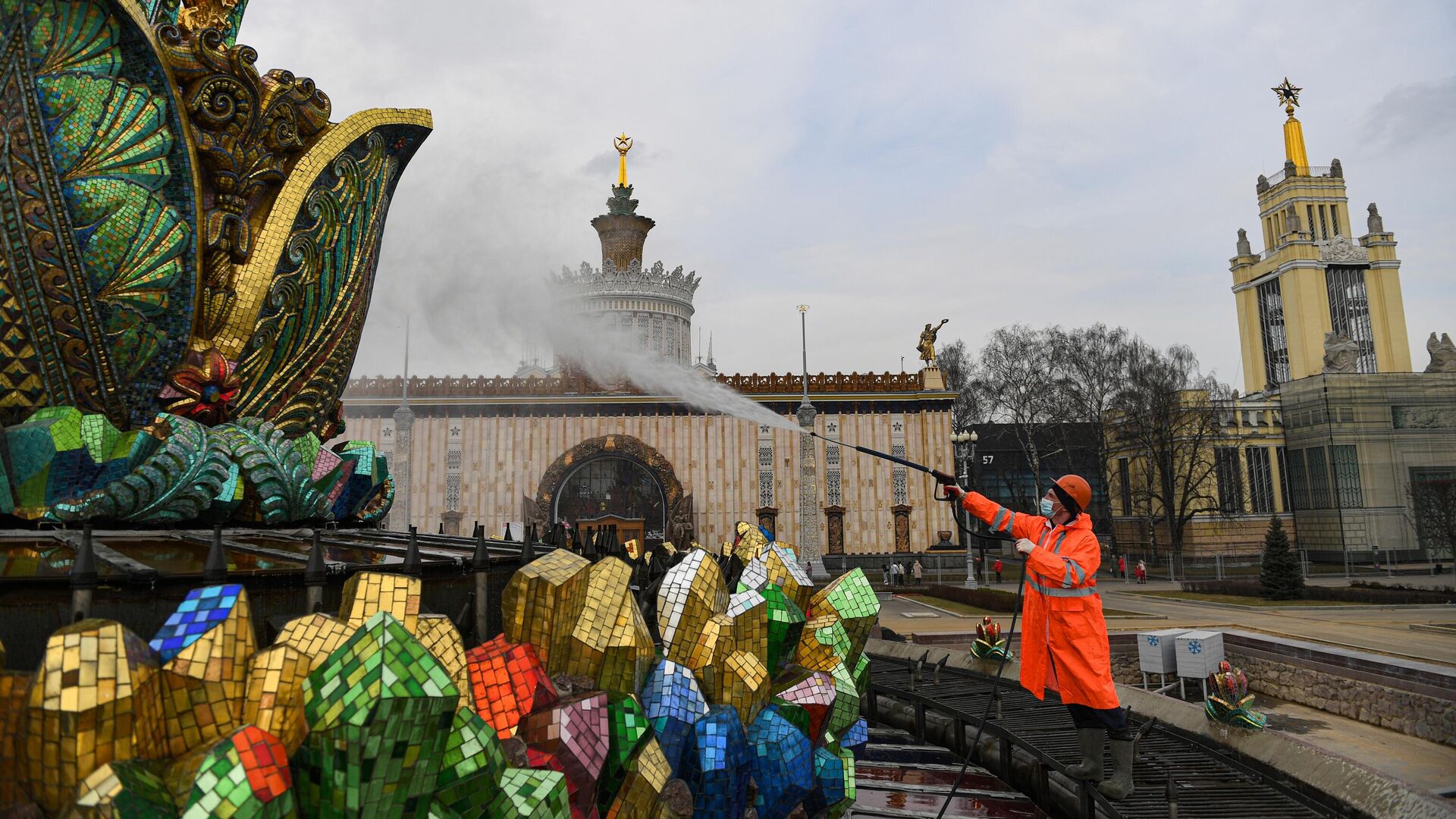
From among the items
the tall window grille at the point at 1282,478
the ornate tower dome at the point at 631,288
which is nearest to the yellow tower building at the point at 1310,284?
the tall window grille at the point at 1282,478

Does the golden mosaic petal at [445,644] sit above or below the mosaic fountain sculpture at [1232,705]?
above

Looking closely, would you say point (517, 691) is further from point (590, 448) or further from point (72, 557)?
point (590, 448)

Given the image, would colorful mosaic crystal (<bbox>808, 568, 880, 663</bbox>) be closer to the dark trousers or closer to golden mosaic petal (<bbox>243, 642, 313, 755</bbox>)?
the dark trousers

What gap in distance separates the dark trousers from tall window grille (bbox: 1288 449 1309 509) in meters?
40.3

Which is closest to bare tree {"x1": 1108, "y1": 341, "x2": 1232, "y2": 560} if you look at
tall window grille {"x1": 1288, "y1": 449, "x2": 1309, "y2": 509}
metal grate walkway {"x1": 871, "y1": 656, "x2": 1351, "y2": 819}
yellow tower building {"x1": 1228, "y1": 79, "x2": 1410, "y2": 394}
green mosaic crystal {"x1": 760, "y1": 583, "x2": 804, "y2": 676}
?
tall window grille {"x1": 1288, "y1": 449, "x2": 1309, "y2": 509}

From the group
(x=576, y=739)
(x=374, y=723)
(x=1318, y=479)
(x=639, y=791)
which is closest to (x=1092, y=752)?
(x=639, y=791)

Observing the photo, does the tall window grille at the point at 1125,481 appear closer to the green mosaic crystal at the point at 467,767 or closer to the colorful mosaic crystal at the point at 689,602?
the colorful mosaic crystal at the point at 689,602

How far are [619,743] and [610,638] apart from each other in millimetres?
399

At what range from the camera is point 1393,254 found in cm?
4794

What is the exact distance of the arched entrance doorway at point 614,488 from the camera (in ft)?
107

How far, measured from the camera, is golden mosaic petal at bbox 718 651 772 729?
366cm

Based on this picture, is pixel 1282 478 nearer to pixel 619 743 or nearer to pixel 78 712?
pixel 619 743

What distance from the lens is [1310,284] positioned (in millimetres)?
46875

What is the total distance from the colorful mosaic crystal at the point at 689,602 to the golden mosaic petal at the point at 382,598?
1398mm
